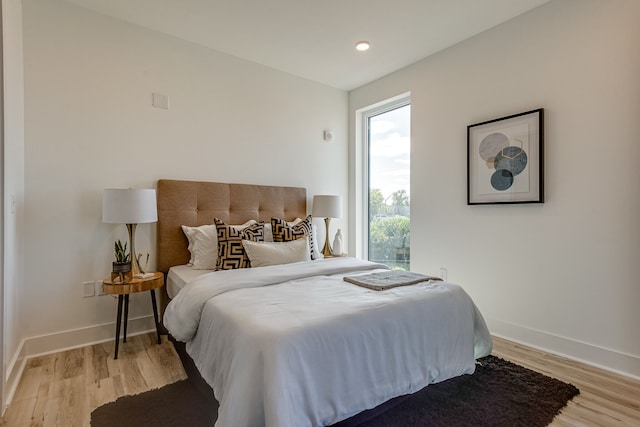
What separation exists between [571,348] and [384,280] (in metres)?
1.58

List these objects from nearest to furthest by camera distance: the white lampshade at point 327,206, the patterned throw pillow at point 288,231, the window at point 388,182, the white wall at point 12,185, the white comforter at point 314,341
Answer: the white comforter at point 314,341
the white wall at point 12,185
the patterned throw pillow at point 288,231
the white lampshade at point 327,206
the window at point 388,182

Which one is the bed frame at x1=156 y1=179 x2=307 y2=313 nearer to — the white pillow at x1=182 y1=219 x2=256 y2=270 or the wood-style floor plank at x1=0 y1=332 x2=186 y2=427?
the white pillow at x1=182 y1=219 x2=256 y2=270

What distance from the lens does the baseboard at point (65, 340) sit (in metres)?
2.10

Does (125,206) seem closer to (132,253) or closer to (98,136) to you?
(132,253)

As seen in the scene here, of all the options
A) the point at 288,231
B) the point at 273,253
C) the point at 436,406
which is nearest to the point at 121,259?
the point at 273,253

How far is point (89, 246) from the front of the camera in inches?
104

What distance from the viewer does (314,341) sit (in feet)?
4.59

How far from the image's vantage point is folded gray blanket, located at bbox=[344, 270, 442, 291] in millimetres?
2018

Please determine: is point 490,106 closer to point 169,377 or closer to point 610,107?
point 610,107

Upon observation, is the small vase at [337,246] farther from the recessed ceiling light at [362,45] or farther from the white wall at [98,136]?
the recessed ceiling light at [362,45]

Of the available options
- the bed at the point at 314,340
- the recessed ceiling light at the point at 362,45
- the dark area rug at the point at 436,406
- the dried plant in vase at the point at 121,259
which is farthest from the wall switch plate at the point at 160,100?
the dark area rug at the point at 436,406

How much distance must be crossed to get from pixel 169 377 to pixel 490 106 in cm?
329

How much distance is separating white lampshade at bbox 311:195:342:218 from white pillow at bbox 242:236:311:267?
0.90 metres

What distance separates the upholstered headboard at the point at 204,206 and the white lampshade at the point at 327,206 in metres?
0.27
